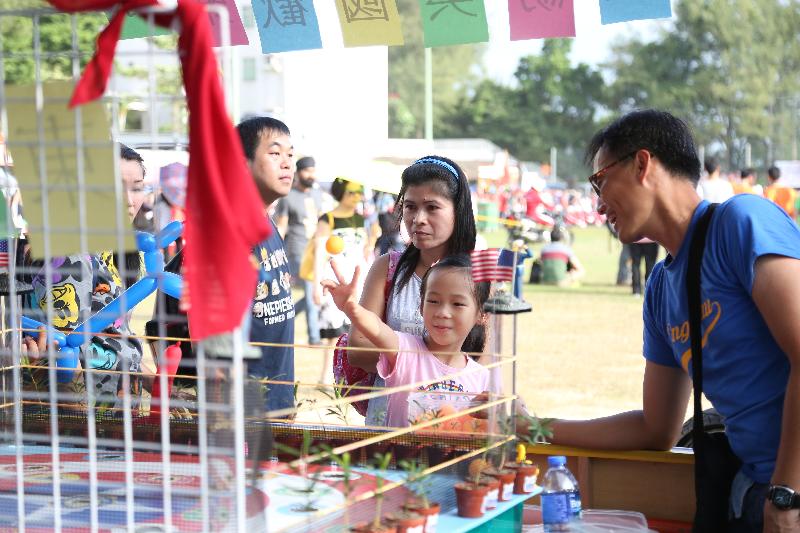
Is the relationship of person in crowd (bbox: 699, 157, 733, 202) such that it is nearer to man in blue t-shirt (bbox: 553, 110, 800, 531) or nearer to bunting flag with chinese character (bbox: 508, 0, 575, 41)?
bunting flag with chinese character (bbox: 508, 0, 575, 41)

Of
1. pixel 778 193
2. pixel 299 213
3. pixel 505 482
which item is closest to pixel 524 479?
pixel 505 482

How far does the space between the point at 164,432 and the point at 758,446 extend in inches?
58.7

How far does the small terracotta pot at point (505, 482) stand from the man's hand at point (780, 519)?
64 cm

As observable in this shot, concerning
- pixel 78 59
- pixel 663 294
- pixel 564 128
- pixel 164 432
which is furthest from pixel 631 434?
pixel 564 128

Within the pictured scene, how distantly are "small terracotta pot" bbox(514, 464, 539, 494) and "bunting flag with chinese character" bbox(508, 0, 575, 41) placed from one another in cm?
155

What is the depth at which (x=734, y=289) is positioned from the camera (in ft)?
7.79

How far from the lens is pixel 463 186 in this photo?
11.2ft

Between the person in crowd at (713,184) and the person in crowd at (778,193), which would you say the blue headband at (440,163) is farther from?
the person in crowd at (778,193)

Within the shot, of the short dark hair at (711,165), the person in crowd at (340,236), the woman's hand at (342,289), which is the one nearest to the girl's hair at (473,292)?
the woman's hand at (342,289)

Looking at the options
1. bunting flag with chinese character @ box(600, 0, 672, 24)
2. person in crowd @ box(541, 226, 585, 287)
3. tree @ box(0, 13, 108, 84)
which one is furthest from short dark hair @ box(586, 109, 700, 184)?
person in crowd @ box(541, 226, 585, 287)

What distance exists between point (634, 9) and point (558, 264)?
13.7 metres

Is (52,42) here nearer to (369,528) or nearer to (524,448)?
(369,528)

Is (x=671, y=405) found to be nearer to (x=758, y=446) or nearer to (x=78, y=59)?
(x=758, y=446)

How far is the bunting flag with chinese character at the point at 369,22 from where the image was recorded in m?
3.26
